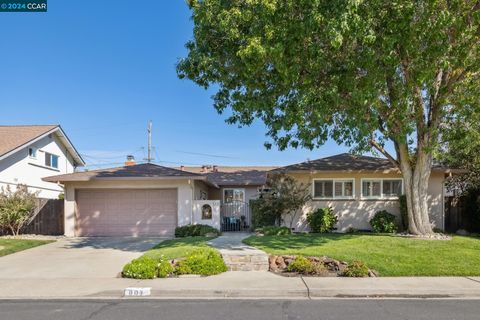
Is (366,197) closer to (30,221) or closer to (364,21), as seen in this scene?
(364,21)

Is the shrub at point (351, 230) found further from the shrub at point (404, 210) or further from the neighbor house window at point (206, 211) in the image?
the neighbor house window at point (206, 211)

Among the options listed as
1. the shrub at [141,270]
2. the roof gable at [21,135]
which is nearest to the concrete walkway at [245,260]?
the shrub at [141,270]

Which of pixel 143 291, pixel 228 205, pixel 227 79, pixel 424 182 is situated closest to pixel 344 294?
pixel 143 291

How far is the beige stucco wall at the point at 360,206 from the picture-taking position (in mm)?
18344

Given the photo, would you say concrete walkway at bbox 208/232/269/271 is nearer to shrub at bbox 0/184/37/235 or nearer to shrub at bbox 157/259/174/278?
shrub at bbox 157/259/174/278

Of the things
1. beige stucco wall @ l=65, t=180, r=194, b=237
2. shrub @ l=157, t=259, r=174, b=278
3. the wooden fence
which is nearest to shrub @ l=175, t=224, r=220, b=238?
beige stucco wall @ l=65, t=180, r=194, b=237

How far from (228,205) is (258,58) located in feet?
48.5

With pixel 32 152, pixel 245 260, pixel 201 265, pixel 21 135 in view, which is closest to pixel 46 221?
pixel 32 152

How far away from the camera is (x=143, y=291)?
8391 millimetres

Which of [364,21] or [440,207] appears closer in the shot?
[364,21]

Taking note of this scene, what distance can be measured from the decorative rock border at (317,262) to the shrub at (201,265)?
134 centimetres

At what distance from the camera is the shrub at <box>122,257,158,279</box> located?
31.4 ft

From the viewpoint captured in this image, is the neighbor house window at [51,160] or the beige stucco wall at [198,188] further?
the neighbor house window at [51,160]

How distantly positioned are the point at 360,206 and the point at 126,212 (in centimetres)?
1077
